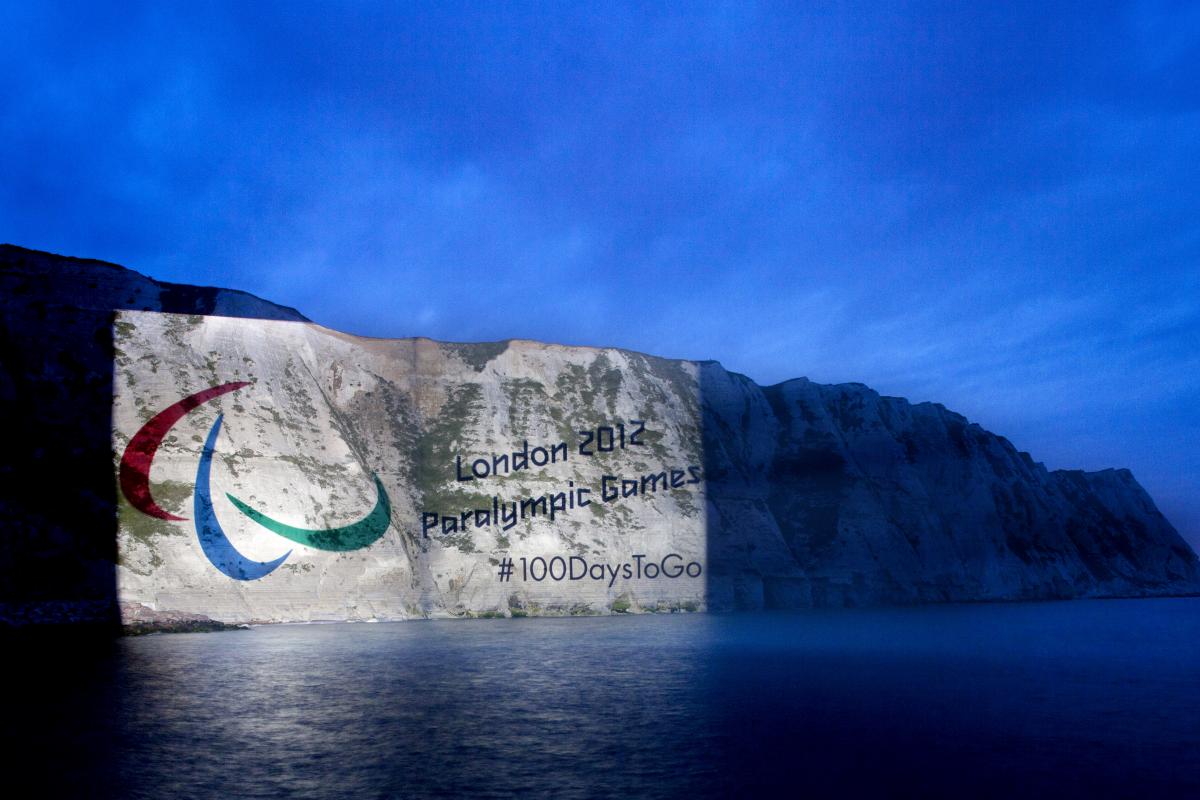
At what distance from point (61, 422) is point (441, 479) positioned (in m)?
23.1

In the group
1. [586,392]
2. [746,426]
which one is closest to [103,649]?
[586,392]

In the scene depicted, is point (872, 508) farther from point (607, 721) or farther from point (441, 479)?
point (607, 721)

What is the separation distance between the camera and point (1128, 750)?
488 inches

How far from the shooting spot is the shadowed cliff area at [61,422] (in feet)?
138

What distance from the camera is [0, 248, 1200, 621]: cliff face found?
4666cm

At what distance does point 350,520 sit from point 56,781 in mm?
44046

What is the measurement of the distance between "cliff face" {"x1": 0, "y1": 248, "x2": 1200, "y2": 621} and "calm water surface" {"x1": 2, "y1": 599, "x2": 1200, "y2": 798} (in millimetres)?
18002

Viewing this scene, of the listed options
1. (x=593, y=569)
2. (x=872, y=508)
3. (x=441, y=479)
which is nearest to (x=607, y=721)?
(x=593, y=569)

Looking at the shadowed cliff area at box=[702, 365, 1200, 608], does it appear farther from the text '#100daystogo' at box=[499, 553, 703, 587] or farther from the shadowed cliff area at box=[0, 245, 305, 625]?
the shadowed cliff area at box=[0, 245, 305, 625]

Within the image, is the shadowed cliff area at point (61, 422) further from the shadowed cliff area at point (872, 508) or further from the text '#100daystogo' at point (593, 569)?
the shadowed cliff area at point (872, 508)

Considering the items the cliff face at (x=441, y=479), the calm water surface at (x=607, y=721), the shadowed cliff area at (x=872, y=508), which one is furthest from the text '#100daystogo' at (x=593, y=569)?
the calm water surface at (x=607, y=721)

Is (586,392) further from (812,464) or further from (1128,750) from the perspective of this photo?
(1128,750)

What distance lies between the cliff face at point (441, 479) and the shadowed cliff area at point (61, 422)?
150 mm

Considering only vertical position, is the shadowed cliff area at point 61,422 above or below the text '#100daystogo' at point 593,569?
above
